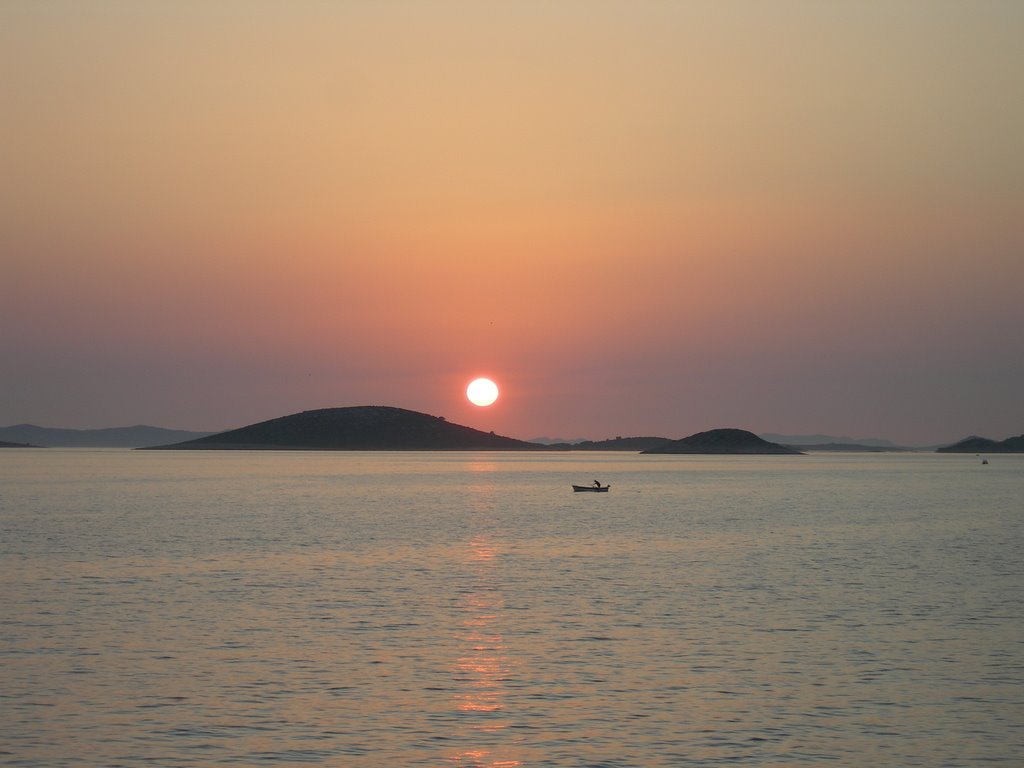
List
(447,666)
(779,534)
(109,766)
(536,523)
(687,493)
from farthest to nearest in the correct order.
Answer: (687,493) → (536,523) → (779,534) → (447,666) → (109,766)

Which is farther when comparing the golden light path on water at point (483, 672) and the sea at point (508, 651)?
the sea at point (508, 651)

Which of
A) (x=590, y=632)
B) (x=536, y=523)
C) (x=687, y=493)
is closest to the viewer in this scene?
(x=590, y=632)

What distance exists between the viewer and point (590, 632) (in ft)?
133

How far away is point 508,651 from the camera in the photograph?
3719 centimetres

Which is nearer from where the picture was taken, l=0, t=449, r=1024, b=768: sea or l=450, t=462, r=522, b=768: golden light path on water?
l=450, t=462, r=522, b=768: golden light path on water

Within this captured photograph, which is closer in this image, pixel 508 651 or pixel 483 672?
pixel 483 672

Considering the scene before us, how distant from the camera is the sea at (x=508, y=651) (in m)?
26.3

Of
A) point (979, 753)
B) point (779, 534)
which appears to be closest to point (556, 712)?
point (979, 753)

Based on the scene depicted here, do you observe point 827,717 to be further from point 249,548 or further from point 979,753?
point 249,548

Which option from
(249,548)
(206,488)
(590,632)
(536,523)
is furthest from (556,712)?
(206,488)

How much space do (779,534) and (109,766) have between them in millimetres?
69873

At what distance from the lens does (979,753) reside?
1018 inches

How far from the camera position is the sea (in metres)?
26.3

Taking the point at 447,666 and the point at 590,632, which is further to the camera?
the point at 590,632
